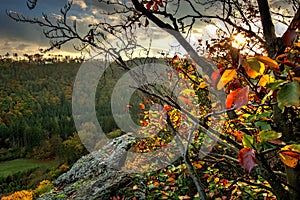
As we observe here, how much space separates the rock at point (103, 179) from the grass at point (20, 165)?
56.1 m

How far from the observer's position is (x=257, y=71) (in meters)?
0.70

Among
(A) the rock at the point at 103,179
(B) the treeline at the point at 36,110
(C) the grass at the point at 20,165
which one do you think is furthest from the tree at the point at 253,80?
(C) the grass at the point at 20,165

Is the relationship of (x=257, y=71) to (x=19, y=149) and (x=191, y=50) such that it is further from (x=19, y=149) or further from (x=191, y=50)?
(x=19, y=149)

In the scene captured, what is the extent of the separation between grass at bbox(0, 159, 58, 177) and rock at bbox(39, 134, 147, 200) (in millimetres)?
56130

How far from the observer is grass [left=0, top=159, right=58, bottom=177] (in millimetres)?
57625

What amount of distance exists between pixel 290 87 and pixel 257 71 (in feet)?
0.31

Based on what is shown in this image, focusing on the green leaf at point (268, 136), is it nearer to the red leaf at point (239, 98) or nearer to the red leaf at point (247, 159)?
the red leaf at point (247, 159)

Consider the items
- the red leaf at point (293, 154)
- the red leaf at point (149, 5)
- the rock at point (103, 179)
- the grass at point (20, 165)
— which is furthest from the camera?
the grass at point (20, 165)

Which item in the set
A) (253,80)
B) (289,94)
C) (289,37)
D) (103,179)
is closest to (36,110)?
(103,179)

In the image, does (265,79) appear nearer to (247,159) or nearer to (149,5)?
(247,159)

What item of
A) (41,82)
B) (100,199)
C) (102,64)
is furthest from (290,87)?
(41,82)

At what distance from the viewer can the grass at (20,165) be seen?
57.6 m

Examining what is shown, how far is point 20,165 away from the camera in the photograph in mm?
61688

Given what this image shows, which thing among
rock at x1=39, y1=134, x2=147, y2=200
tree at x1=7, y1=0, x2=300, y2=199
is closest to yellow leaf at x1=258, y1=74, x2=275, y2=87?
tree at x1=7, y1=0, x2=300, y2=199
